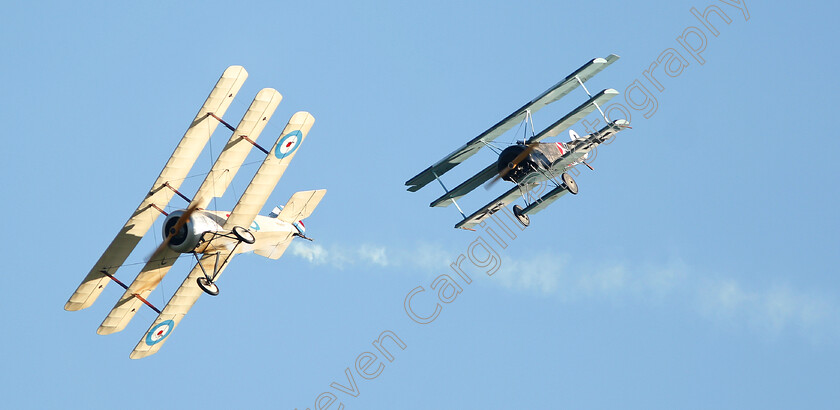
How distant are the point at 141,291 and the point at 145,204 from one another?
10.5 ft

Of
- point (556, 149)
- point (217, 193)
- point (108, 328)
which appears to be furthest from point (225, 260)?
point (556, 149)

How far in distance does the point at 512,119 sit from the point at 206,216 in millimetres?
9290

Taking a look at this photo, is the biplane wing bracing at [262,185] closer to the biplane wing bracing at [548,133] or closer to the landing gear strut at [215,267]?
the landing gear strut at [215,267]

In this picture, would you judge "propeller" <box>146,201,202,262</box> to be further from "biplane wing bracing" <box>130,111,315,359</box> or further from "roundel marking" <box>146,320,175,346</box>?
"roundel marking" <box>146,320,175,346</box>

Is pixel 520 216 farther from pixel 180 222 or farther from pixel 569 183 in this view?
pixel 180 222

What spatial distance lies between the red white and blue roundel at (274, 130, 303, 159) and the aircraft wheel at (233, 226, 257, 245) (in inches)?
90.9

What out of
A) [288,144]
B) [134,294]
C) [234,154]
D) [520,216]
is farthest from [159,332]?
[520,216]

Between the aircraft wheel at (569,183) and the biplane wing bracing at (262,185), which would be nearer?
the biplane wing bracing at (262,185)

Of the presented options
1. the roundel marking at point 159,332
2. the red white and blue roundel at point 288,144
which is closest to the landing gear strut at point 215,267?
the red white and blue roundel at point 288,144

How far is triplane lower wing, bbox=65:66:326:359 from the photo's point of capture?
33.7 meters

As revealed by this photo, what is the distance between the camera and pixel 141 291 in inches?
1451

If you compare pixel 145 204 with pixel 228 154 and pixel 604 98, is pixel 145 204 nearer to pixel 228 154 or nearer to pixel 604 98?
pixel 228 154

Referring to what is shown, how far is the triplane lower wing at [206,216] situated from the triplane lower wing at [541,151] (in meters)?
6.12

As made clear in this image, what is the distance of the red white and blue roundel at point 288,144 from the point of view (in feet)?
109
